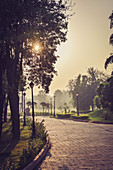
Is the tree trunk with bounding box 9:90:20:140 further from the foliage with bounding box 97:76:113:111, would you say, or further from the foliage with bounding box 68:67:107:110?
the foliage with bounding box 68:67:107:110

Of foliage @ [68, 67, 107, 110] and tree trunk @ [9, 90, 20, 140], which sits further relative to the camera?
foliage @ [68, 67, 107, 110]

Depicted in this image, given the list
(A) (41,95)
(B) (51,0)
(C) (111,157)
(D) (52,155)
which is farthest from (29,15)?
(A) (41,95)

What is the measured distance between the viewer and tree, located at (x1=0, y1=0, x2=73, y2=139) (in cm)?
1003

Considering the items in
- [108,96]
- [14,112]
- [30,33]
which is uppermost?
[30,33]

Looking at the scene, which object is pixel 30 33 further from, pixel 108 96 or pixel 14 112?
pixel 108 96

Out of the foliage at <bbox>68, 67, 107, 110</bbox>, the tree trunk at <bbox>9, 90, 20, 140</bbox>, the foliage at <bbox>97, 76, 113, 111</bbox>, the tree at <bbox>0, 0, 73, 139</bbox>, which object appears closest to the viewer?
the tree at <bbox>0, 0, 73, 139</bbox>

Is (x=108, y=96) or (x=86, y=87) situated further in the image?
(x=86, y=87)

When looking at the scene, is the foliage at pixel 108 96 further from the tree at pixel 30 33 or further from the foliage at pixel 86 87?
the foliage at pixel 86 87

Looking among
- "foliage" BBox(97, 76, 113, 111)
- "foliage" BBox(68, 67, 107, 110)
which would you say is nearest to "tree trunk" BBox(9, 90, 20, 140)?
"foliage" BBox(97, 76, 113, 111)

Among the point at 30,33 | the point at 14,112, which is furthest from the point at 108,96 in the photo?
the point at 30,33

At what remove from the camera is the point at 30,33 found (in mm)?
10609

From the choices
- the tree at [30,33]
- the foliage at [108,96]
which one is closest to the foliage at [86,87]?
the foliage at [108,96]

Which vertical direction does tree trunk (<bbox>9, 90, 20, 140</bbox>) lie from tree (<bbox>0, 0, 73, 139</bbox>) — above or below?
below

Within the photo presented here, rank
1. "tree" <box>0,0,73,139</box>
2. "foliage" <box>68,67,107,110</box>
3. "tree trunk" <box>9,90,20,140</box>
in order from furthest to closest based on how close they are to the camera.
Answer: "foliage" <box>68,67,107,110</box> < "tree trunk" <box>9,90,20,140</box> < "tree" <box>0,0,73,139</box>
